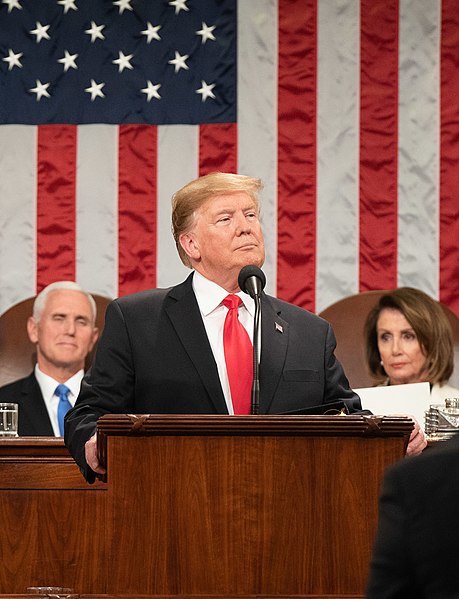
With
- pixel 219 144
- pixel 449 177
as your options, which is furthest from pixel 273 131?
pixel 449 177

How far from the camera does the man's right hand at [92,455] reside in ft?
9.41

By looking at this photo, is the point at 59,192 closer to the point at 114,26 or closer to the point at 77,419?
the point at 114,26

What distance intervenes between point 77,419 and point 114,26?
11.5 ft

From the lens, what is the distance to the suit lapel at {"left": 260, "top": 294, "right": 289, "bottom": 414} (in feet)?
10.9

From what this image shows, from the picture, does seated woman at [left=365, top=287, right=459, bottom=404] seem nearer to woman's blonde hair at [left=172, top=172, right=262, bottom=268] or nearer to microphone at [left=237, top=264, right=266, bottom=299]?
woman's blonde hair at [left=172, top=172, right=262, bottom=268]

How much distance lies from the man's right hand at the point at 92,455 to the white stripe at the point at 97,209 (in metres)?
3.27

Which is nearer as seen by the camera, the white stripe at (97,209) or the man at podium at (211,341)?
the man at podium at (211,341)

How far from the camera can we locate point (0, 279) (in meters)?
6.12

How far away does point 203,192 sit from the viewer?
3521mm

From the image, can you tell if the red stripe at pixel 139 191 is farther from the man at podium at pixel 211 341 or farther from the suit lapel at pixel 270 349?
the suit lapel at pixel 270 349

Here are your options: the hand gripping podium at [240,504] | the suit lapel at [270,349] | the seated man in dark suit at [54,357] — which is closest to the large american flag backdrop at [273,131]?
the seated man in dark suit at [54,357]

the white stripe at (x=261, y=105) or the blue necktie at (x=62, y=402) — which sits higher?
the white stripe at (x=261, y=105)

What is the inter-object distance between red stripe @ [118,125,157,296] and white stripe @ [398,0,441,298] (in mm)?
1273

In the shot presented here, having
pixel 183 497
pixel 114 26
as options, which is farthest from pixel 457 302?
pixel 183 497
